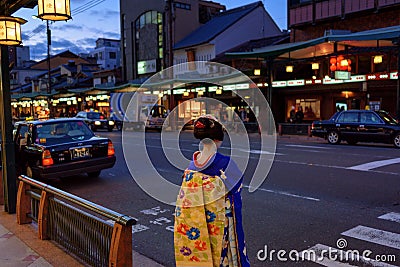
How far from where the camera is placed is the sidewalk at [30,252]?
4676 mm

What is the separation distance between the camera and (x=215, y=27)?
3953 cm

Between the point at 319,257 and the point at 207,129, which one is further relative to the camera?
the point at 319,257

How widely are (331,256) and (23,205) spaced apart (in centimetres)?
458

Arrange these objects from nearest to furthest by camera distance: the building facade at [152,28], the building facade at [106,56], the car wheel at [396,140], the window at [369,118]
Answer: the car wheel at [396,140]
the window at [369,118]
the building facade at [152,28]
the building facade at [106,56]

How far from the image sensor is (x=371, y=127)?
17.1 meters

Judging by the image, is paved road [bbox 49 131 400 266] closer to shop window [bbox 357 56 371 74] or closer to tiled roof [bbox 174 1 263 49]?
shop window [bbox 357 56 371 74]

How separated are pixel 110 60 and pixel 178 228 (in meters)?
79.5

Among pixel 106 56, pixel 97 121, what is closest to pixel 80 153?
pixel 97 121

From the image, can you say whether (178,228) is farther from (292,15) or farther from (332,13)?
(292,15)

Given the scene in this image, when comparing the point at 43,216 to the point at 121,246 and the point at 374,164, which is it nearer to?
the point at 121,246

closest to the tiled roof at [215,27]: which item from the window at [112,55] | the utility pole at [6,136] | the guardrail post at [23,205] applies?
the utility pole at [6,136]

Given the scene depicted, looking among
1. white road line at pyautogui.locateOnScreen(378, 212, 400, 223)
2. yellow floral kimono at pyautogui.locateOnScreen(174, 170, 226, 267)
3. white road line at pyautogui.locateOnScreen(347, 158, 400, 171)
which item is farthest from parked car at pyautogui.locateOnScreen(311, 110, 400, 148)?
yellow floral kimono at pyautogui.locateOnScreen(174, 170, 226, 267)

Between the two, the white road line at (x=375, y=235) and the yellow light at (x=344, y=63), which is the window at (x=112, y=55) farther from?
the white road line at (x=375, y=235)

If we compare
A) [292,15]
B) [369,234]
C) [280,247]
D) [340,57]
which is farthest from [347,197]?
[292,15]
